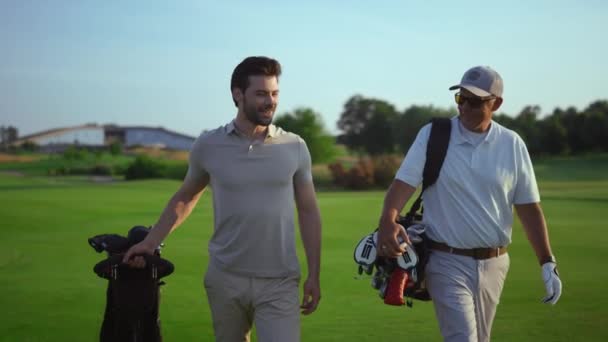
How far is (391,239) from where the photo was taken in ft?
15.8

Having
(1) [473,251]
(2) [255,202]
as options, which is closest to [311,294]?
(2) [255,202]

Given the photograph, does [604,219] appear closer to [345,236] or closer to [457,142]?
[345,236]

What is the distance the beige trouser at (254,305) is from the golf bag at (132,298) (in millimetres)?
331

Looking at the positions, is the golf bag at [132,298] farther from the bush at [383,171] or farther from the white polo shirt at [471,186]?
the bush at [383,171]

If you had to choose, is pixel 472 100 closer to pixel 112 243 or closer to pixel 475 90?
pixel 475 90

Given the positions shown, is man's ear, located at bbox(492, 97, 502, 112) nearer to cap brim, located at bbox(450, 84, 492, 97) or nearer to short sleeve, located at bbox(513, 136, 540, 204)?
cap brim, located at bbox(450, 84, 492, 97)

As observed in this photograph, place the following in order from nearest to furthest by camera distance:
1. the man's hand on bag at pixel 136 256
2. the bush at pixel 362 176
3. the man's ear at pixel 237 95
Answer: the man's hand on bag at pixel 136 256, the man's ear at pixel 237 95, the bush at pixel 362 176

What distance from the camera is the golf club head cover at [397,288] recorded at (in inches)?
190

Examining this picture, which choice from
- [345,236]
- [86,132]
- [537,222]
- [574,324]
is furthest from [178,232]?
[86,132]

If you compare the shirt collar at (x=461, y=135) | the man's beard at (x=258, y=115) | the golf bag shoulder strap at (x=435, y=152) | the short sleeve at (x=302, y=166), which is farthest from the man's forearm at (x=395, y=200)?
the man's beard at (x=258, y=115)

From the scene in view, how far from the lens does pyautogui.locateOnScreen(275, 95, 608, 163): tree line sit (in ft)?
268

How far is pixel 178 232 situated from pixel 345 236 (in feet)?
12.1

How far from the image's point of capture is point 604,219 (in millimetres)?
20250

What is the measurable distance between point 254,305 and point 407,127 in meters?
108
